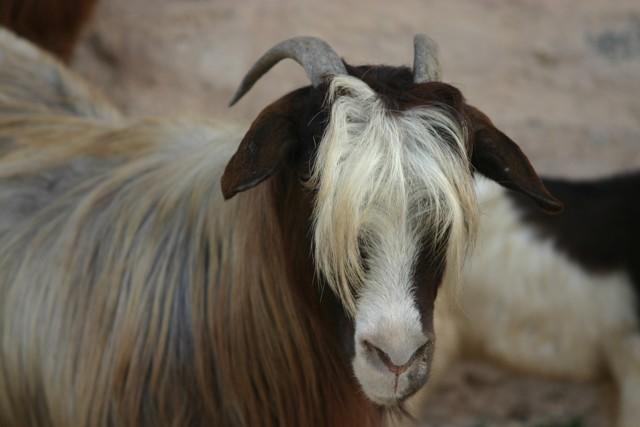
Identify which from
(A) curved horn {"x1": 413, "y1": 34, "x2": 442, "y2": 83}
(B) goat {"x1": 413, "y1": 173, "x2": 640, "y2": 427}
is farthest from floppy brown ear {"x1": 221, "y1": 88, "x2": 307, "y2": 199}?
(B) goat {"x1": 413, "y1": 173, "x2": 640, "y2": 427}

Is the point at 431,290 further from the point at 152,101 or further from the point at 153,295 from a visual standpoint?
the point at 152,101

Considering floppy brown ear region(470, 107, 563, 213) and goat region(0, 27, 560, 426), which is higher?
floppy brown ear region(470, 107, 563, 213)

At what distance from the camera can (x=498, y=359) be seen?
473 cm

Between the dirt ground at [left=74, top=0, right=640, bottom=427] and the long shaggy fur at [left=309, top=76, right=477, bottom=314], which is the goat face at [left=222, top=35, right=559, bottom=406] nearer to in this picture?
the long shaggy fur at [left=309, top=76, right=477, bottom=314]

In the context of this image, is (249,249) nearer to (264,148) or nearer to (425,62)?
(264,148)

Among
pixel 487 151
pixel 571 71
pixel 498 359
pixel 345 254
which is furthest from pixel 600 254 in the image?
pixel 345 254

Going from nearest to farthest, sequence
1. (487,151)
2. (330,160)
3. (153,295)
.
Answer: (330,160) → (487,151) → (153,295)

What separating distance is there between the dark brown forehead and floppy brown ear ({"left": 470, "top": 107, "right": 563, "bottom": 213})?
0.08 metres

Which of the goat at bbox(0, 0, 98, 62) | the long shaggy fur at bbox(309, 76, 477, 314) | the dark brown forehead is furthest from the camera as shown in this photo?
the goat at bbox(0, 0, 98, 62)

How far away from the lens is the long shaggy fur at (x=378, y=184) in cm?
248

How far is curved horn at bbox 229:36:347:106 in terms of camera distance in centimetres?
268

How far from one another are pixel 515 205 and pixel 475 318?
1.45 feet

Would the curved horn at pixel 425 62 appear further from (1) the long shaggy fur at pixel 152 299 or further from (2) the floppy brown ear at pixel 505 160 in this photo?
(1) the long shaggy fur at pixel 152 299

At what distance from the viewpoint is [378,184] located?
8.10 feet
